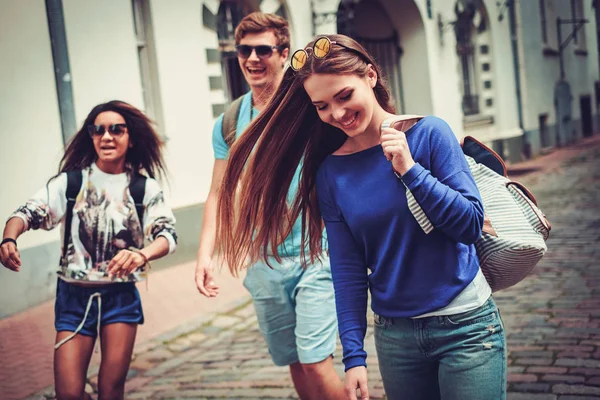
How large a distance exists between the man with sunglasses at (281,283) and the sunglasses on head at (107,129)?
1.73 ft

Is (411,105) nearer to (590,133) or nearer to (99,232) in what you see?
(590,133)

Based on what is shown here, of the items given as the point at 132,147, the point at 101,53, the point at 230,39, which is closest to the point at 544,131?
the point at 230,39

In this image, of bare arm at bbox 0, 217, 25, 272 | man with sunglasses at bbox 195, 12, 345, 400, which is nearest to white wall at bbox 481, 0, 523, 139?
man with sunglasses at bbox 195, 12, 345, 400

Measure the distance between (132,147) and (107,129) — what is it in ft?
0.72

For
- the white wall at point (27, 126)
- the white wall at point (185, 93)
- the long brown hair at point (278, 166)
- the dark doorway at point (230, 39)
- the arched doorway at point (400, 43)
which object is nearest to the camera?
the long brown hair at point (278, 166)

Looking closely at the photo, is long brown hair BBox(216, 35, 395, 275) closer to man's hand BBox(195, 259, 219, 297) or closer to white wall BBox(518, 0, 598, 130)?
man's hand BBox(195, 259, 219, 297)

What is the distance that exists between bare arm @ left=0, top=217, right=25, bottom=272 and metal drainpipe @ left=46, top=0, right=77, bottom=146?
181 inches

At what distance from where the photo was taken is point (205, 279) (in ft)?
11.8

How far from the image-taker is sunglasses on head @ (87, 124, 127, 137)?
4.02 meters

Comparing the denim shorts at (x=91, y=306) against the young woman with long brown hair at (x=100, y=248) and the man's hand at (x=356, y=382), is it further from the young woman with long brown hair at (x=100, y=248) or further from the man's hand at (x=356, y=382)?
the man's hand at (x=356, y=382)

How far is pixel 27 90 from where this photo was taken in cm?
789

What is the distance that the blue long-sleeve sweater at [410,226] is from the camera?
2.24 meters

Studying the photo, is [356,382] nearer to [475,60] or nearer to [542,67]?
[475,60]

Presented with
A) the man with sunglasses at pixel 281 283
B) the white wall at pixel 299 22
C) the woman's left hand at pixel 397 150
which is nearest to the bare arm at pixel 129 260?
the man with sunglasses at pixel 281 283
